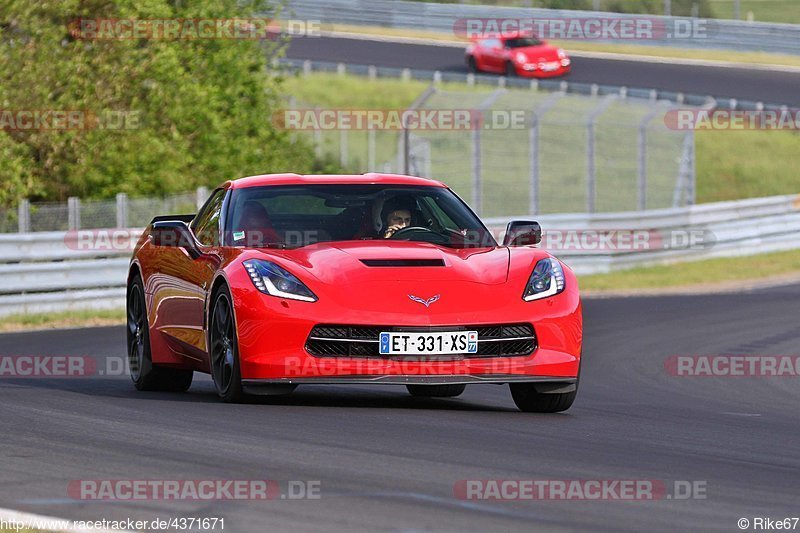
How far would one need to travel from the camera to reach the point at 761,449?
7.92 m

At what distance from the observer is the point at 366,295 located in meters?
8.90

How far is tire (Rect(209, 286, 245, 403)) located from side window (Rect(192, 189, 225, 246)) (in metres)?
0.68

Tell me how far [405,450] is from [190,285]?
3146mm

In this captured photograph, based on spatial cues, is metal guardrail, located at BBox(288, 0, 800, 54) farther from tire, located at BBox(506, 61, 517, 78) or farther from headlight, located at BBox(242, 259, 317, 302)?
headlight, located at BBox(242, 259, 317, 302)

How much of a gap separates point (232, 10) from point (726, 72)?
76.2 ft

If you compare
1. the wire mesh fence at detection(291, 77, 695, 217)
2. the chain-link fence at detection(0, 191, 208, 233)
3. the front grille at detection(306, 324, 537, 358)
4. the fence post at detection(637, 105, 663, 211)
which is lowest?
the wire mesh fence at detection(291, 77, 695, 217)

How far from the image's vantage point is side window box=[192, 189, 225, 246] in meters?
10.3

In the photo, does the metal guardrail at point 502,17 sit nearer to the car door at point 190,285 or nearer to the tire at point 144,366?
the tire at point 144,366

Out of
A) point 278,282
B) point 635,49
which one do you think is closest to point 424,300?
point 278,282

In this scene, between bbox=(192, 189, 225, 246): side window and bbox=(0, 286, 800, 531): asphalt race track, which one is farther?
bbox=(192, 189, 225, 246): side window

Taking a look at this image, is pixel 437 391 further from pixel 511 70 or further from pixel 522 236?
pixel 511 70

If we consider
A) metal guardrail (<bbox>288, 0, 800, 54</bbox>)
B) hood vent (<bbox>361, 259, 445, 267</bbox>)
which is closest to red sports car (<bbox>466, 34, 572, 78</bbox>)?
metal guardrail (<bbox>288, 0, 800, 54</bbox>)

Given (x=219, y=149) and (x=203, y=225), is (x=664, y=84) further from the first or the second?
(x=203, y=225)

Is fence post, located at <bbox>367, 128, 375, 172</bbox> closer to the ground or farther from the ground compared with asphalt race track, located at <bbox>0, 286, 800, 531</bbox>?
closer to the ground
